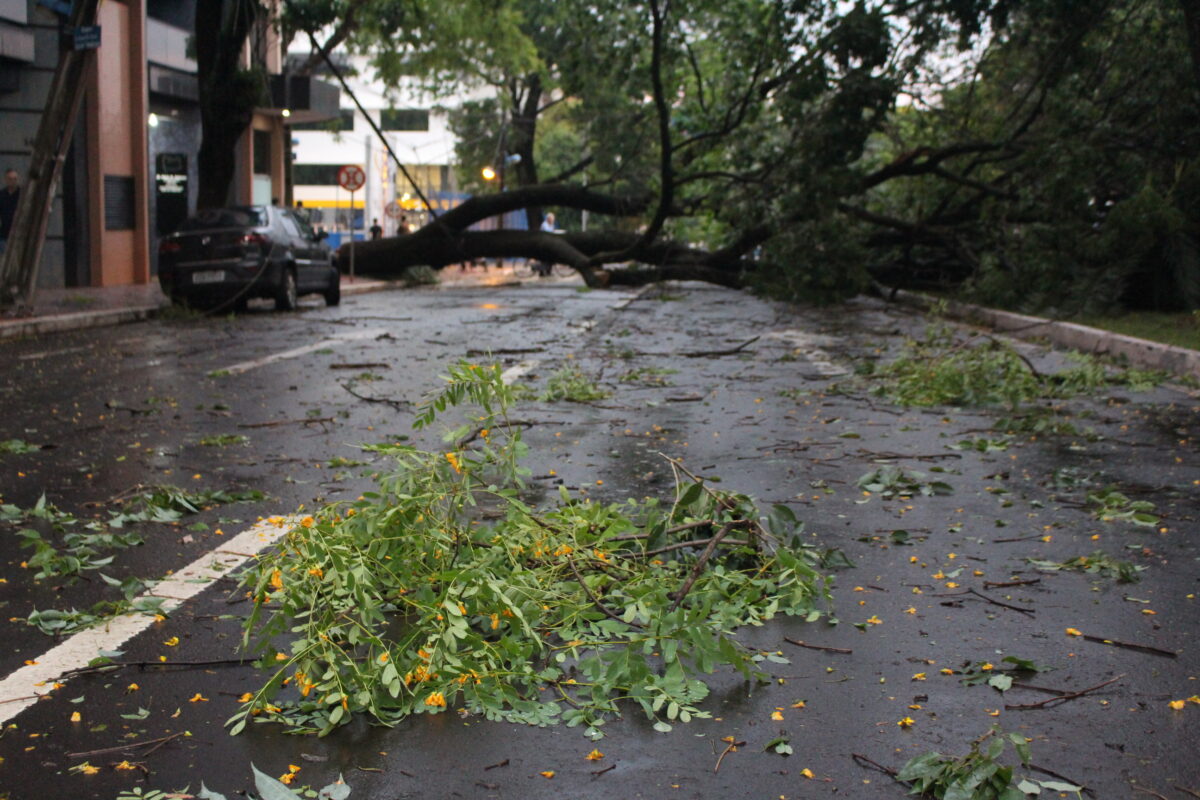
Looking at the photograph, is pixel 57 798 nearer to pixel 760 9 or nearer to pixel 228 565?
pixel 228 565

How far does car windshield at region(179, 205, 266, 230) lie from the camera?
65.8 ft

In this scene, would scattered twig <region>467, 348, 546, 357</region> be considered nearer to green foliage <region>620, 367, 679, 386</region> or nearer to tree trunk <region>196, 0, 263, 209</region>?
green foliage <region>620, 367, 679, 386</region>

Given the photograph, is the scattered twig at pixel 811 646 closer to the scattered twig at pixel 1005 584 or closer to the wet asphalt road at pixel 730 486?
the wet asphalt road at pixel 730 486

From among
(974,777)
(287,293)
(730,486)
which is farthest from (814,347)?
(974,777)

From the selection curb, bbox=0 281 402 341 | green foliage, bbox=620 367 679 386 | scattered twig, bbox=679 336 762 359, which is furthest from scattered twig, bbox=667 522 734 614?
curb, bbox=0 281 402 341

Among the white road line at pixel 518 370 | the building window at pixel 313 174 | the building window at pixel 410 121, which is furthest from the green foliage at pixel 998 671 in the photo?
the building window at pixel 410 121

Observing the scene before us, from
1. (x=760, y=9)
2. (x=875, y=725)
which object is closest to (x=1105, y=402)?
(x=875, y=725)

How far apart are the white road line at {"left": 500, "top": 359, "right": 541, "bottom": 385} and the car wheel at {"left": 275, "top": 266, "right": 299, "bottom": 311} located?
8.49 meters

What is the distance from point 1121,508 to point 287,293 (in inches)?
648

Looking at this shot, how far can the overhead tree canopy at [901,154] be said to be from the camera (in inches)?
741

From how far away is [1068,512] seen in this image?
20.8 feet

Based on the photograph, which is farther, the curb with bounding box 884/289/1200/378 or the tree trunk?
the tree trunk

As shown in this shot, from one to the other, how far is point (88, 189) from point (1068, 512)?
77.1 ft

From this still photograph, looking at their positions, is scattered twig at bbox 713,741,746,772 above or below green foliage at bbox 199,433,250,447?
above
